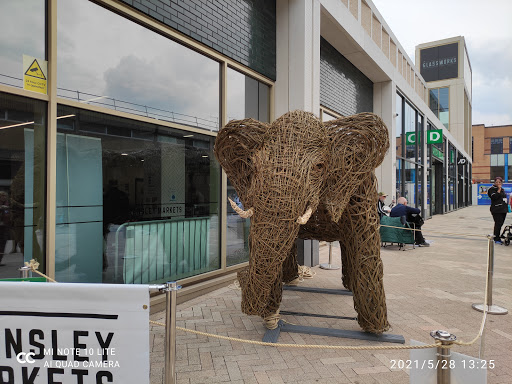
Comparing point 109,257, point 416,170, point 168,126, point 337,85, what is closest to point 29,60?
point 168,126

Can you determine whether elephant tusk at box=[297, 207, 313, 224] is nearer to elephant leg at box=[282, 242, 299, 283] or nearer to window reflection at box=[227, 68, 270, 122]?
elephant leg at box=[282, 242, 299, 283]

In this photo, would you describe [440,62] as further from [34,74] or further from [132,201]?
[34,74]

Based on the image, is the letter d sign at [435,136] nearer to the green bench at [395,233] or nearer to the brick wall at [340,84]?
the brick wall at [340,84]

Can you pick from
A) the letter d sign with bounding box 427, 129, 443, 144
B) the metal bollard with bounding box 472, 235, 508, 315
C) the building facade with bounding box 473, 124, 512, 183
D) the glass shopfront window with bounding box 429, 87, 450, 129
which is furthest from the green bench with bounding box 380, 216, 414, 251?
the building facade with bounding box 473, 124, 512, 183

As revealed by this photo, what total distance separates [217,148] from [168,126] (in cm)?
179

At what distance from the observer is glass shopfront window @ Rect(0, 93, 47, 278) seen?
3361mm

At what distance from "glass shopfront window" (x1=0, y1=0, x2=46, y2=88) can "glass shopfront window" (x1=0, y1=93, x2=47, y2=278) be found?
0.25 meters

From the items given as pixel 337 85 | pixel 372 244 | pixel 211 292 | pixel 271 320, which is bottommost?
pixel 211 292

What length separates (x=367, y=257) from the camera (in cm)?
340

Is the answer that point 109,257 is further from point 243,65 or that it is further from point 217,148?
point 243,65

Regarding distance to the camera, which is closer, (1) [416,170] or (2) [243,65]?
(2) [243,65]

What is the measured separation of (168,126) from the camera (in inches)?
201

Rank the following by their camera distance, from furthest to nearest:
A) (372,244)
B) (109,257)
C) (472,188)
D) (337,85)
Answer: (472,188)
(337,85)
(109,257)
(372,244)

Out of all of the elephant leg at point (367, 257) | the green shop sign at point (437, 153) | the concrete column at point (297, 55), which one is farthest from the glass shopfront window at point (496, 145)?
the elephant leg at point (367, 257)
